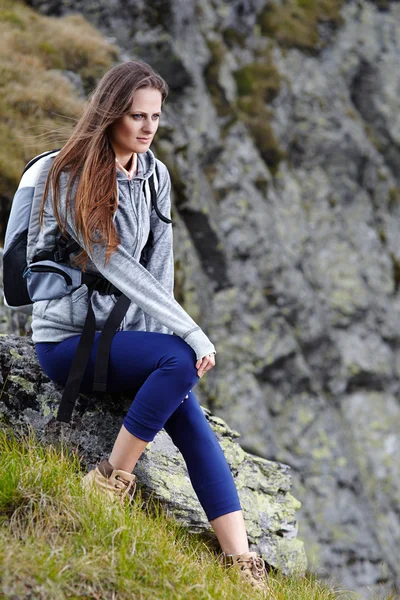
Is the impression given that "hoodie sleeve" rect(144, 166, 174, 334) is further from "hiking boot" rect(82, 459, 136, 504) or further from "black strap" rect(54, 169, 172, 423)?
"hiking boot" rect(82, 459, 136, 504)

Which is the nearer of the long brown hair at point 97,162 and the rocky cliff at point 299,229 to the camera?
the long brown hair at point 97,162

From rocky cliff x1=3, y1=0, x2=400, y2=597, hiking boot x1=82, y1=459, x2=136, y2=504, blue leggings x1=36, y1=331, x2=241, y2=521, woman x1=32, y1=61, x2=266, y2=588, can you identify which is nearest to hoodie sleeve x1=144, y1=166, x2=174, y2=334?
woman x1=32, y1=61, x2=266, y2=588

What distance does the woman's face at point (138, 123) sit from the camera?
4.30 meters

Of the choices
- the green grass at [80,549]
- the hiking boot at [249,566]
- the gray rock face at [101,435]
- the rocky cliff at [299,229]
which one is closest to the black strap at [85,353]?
the green grass at [80,549]

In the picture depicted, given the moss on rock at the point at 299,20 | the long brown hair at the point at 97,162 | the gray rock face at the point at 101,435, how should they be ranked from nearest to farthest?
the long brown hair at the point at 97,162, the gray rock face at the point at 101,435, the moss on rock at the point at 299,20

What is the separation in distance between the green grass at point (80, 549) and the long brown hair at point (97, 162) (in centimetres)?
144

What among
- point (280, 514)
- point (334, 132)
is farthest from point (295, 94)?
point (280, 514)

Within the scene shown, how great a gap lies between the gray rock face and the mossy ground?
5.15 m

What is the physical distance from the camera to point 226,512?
4.24m

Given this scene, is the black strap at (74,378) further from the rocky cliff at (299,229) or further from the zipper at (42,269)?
the rocky cliff at (299,229)

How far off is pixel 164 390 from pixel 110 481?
0.67m

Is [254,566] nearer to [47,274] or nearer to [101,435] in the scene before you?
[101,435]

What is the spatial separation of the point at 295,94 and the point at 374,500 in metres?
13.4

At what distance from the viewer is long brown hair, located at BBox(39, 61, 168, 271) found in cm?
419
